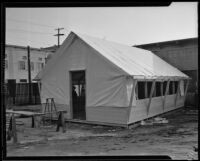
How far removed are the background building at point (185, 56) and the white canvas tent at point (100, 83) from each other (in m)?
6.10

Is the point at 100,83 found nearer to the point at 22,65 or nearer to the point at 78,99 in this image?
the point at 78,99

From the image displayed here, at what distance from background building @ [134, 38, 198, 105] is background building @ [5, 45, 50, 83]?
2465cm

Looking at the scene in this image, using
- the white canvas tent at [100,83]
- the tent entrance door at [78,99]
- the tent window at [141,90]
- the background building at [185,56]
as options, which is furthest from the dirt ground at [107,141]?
the background building at [185,56]

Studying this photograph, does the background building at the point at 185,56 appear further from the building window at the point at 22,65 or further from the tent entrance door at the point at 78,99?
the building window at the point at 22,65

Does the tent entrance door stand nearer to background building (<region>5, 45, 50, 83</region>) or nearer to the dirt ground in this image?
the dirt ground

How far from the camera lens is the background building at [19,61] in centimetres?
3994

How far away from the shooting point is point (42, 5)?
12.9 feet

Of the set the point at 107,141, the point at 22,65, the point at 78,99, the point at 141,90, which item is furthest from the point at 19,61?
the point at 107,141

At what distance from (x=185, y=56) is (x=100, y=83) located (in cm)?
1081

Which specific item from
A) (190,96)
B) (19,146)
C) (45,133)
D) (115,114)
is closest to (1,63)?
(19,146)

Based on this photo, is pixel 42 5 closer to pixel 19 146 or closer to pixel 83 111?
pixel 19 146

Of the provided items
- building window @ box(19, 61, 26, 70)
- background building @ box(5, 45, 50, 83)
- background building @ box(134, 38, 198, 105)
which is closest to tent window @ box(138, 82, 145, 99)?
background building @ box(134, 38, 198, 105)

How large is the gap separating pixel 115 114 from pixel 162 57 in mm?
11418

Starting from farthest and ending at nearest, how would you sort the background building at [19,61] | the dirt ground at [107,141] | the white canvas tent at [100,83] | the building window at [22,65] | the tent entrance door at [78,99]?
the building window at [22,65] < the background building at [19,61] < the tent entrance door at [78,99] < the white canvas tent at [100,83] < the dirt ground at [107,141]
